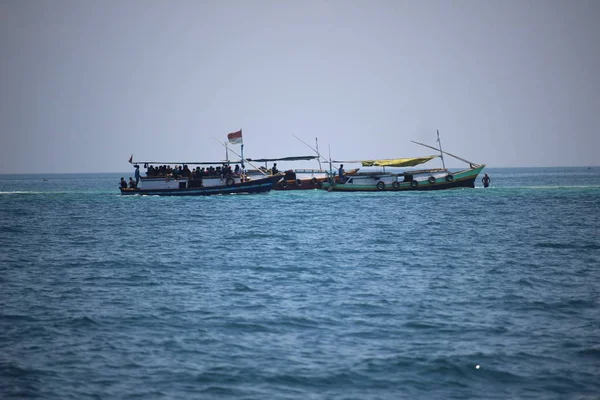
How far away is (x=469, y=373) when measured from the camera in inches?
520

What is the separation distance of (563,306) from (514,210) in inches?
1584

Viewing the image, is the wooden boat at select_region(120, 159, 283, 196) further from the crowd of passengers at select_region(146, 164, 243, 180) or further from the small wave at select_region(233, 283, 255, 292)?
the small wave at select_region(233, 283, 255, 292)

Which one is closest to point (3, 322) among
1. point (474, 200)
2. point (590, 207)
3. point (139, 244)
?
point (139, 244)

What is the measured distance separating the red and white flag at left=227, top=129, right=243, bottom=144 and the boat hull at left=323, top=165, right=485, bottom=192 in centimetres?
1515

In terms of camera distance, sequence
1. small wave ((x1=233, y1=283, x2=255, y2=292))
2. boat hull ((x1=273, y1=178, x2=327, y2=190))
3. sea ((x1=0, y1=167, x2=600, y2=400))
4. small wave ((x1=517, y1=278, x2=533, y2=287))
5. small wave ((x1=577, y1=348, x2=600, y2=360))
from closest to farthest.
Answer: sea ((x1=0, y1=167, x2=600, y2=400))
small wave ((x1=577, y1=348, x2=600, y2=360))
small wave ((x1=233, y1=283, x2=255, y2=292))
small wave ((x1=517, y1=278, x2=533, y2=287))
boat hull ((x1=273, y1=178, x2=327, y2=190))

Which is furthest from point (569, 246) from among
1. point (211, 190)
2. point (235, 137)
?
point (235, 137)

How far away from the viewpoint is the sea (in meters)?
12.8

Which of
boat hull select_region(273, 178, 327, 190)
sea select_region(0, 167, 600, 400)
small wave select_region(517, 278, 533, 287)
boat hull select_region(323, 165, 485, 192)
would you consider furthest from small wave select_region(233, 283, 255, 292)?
boat hull select_region(273, 178, 327, 190)

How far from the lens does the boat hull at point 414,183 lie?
8331 cm

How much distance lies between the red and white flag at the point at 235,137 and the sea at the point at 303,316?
41938mm

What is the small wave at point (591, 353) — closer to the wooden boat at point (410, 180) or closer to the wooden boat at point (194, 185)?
the wooden boat at point (194, 185)

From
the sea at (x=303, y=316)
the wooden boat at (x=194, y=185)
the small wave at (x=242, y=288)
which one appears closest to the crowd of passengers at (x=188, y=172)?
the wooden boat at (x=194, y=185)

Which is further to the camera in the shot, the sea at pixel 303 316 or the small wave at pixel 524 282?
the small wave at pixel 524 282

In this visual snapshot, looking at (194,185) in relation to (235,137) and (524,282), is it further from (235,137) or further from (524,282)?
(524,282)
